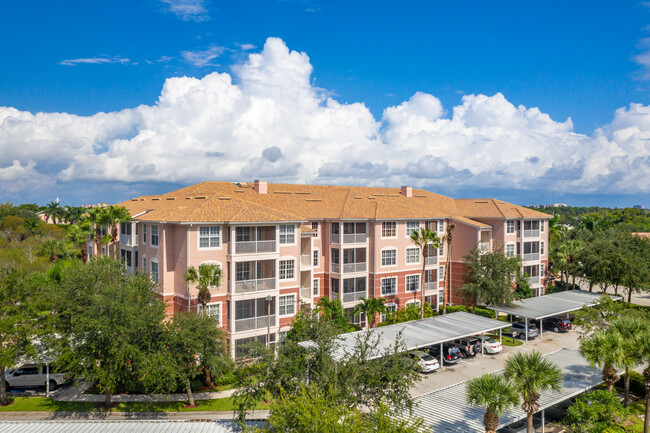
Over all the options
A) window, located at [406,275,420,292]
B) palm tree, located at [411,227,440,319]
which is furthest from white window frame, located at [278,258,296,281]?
window, located at [406,275,420,292]

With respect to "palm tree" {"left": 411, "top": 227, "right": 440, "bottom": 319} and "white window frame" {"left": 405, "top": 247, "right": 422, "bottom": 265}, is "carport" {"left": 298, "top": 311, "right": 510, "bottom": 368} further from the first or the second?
"white window frame" {"left": 405, "top": 247, "right": 422, "bottom": 265}

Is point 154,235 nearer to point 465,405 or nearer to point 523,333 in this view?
point 465,405

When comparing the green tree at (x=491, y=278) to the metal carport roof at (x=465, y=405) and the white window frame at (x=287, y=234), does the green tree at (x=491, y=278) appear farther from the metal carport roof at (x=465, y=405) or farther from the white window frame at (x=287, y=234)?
the white window frame at (x=287, y=234)

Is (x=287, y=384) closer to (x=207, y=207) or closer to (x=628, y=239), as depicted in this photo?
(x=207, y=207)

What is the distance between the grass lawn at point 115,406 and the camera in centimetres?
2458

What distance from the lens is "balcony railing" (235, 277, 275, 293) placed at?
31.2m

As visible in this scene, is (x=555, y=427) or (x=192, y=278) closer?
(x=555, y=427)

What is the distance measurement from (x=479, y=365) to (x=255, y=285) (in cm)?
1705

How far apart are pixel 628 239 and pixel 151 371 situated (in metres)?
53.3

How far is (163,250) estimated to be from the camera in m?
31.4

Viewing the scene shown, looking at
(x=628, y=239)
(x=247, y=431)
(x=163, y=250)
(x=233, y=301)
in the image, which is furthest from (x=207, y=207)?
(x=628, y=239)

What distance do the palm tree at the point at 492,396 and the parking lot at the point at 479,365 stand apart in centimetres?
567

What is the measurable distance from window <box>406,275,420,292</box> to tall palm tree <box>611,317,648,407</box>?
2054 cm

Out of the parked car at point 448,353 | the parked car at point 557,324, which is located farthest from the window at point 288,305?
the parked car at point 557,324
